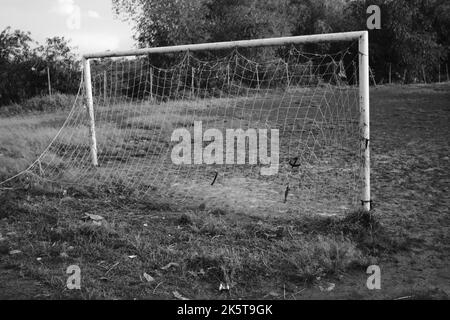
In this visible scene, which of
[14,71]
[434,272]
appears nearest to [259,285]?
[434,272]

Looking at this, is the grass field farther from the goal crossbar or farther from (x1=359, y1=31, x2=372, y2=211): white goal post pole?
the goal crossbar

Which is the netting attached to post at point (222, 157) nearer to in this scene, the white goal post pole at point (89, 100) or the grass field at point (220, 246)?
the white goal post pole at point (89, 100)

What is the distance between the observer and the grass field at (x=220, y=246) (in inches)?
128

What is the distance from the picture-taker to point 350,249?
11.9ft

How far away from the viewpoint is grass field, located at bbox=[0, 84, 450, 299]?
3.25 m

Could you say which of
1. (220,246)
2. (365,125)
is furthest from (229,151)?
(220,246)

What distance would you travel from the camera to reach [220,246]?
3.92 m

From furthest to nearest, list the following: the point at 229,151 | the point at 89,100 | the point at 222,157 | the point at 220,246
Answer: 1. the point at 229,151
2. the point at 222,157
3. the point at 89,100
4. the point at 220,246

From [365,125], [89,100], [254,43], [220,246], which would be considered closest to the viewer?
[220,246]

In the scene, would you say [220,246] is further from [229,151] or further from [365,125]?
[229,151]

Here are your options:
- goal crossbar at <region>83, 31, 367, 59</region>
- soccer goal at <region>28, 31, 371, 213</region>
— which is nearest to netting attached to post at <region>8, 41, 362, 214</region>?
soccer goal at <region>28, 31, 371, 213</region>
